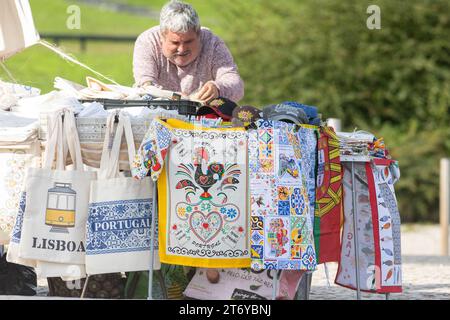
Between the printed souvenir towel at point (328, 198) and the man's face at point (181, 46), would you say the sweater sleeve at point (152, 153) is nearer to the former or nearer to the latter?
the printed souvenir towel at point (328, 198)

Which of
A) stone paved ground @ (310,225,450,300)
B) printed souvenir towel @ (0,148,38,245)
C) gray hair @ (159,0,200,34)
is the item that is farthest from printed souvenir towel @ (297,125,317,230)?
stone paved ground @ (310,225,450,300)

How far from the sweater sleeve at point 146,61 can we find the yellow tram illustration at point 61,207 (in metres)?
1.23

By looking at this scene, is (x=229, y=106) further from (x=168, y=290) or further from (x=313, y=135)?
(x=168, y=290)

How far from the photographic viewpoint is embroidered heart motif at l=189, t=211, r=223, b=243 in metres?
5.38

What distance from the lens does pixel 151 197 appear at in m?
5.50

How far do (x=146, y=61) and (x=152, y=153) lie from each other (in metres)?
1.32

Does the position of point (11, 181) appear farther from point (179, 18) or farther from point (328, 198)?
point (328, 198)

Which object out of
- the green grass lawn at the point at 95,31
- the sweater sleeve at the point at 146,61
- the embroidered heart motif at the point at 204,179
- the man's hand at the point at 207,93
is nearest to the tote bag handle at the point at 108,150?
the embroidered heart motif at the point at 204,179

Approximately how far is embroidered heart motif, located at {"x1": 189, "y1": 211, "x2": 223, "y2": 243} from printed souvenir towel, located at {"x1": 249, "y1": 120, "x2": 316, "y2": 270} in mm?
177

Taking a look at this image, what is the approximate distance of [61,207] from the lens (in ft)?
17.7

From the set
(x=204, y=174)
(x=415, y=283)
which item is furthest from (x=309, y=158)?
(x=415, y=283)

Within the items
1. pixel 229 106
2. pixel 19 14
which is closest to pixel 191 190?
pixel 229 106

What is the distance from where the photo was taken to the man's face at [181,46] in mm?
6270

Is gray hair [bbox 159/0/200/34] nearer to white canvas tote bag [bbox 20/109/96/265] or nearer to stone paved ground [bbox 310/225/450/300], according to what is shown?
white canvas tote bag [bbox 20/109/96/265]
